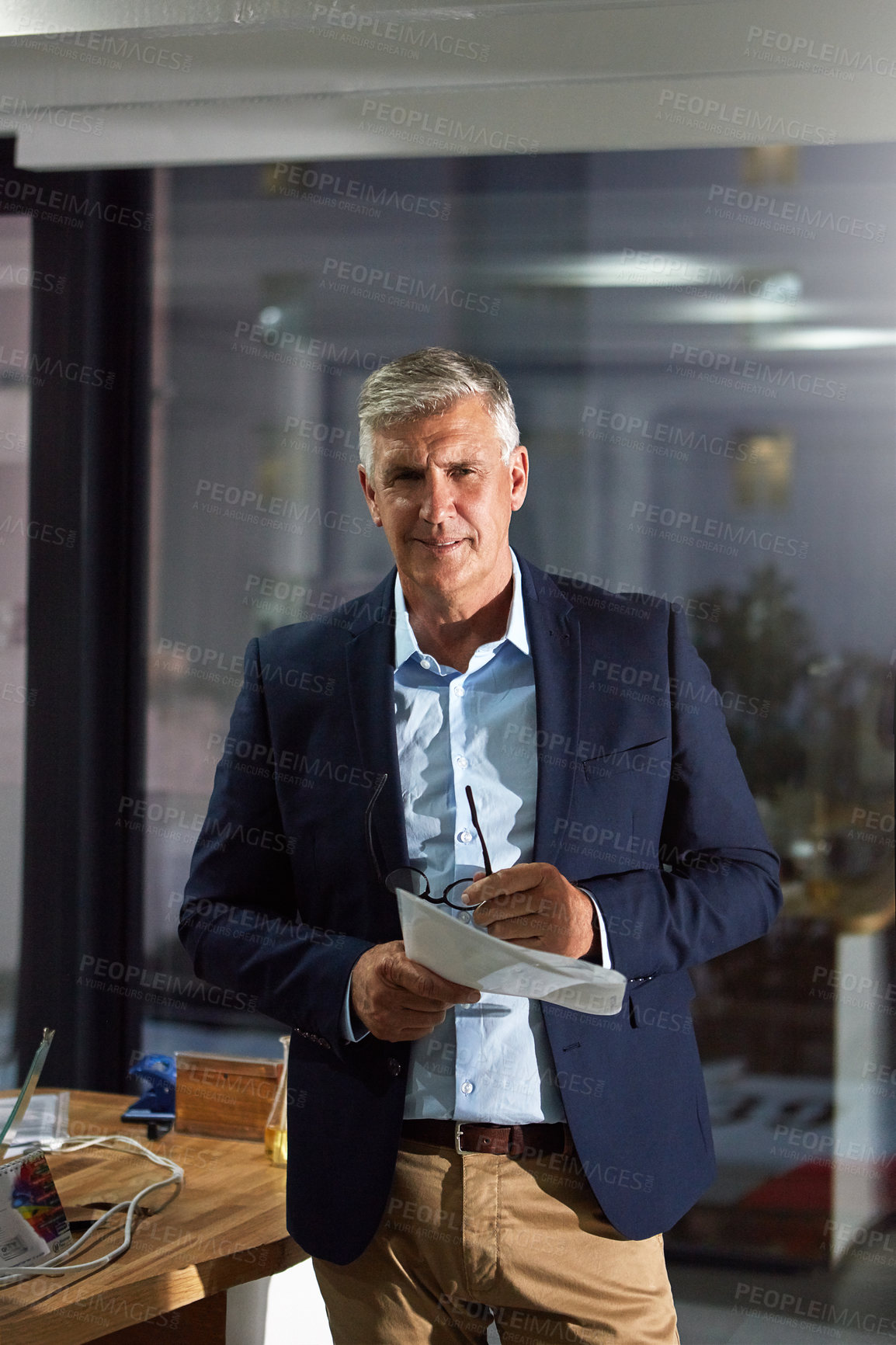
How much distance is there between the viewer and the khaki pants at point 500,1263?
5.26 feet

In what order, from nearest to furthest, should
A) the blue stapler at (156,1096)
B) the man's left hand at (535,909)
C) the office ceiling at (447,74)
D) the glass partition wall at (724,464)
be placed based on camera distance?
the man's left hand at (535,909) → the office ceiling at (447,74) → the blue stapler at (156,1096) → the glass partition wall at (724,464)

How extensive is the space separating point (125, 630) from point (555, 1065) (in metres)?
2.36

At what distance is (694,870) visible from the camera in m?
1.71

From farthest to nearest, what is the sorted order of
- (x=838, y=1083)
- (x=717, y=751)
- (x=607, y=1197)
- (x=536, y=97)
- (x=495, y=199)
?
(x=495, y=199)
(x=838, y=1083)
(x=536, y=97)
(x=717, y=751)
(x=607, y=1197)

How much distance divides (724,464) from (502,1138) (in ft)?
6.76

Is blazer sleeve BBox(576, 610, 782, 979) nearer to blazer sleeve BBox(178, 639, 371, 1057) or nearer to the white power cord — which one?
blazer sleeve BBox(178, 639, 371, 1057)

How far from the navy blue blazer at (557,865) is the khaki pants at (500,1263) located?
0.18 feet

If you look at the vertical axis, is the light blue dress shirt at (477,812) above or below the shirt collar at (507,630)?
below

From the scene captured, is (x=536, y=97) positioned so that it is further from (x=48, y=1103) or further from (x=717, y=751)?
(x=48, y=1103)

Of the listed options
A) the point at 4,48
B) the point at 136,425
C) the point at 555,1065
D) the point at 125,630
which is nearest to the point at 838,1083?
the point at 555,1065

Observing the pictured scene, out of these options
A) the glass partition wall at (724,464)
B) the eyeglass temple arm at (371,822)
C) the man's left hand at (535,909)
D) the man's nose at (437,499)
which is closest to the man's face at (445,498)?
the man's nose at (437,499)

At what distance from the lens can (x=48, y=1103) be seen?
7.82 ft

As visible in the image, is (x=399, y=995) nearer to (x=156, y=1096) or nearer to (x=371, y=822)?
(x=371, y=822)

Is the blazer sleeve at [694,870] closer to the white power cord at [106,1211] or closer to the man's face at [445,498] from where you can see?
the man's face at [445,498]
